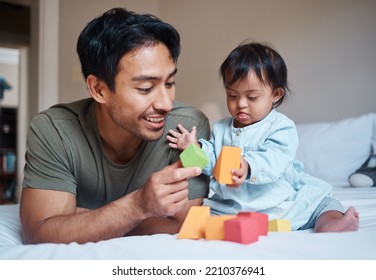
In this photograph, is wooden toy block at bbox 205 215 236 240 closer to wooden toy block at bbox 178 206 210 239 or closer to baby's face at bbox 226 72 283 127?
wooden toy block at bbox 178 206 210 239

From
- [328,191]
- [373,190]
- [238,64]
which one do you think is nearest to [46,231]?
[238,64]

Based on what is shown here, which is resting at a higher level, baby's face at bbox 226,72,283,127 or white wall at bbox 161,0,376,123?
white wall at bbox 161,0,376,123

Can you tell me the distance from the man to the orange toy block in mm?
75

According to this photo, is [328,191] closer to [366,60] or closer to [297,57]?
[366,60]

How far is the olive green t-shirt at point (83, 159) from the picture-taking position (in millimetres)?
1118

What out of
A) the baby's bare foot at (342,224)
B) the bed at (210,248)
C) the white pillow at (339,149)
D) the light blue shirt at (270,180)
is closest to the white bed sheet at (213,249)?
the bed at (210,248)

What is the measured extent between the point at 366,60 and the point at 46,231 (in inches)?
83.4

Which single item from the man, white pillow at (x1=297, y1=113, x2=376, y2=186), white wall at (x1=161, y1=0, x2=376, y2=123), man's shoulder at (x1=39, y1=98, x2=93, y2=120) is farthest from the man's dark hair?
white wall at (x1=161, y1=0, x2=376, y2=123)

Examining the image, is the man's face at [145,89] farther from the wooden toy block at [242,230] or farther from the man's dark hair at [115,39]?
the wooden toy block at [242,230]

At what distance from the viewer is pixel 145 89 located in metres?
1.10

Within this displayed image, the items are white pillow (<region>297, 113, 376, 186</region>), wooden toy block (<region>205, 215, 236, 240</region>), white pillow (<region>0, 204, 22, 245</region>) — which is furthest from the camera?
white pillow (<region>297, 113, 376, 186</region>)

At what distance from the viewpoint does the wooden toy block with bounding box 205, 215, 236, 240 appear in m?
0.81

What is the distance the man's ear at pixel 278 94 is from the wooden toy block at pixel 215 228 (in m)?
0.65

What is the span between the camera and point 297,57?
8.70 feet
